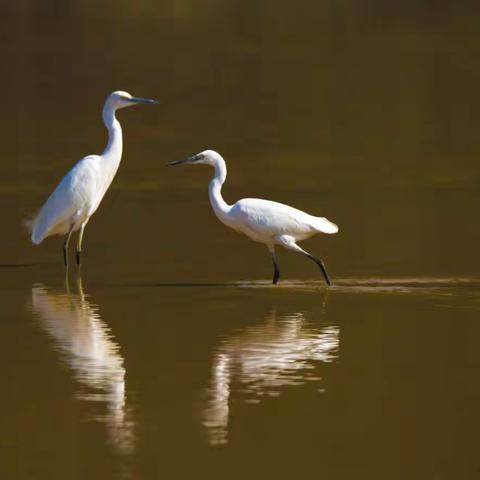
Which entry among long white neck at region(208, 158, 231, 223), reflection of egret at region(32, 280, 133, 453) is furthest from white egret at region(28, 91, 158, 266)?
reflection of egret at region(32, 280, 133, 453)

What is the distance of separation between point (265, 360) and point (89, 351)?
1.04 metres

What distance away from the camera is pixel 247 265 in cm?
1418

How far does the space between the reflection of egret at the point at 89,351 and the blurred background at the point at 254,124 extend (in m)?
1.90

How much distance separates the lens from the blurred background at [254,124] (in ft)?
51.1

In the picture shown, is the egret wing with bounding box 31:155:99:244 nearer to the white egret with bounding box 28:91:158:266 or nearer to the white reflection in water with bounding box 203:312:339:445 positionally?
the white egret with bounding box 28:91:158:266

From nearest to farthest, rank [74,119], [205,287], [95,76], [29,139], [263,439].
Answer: [263,439]
[205,287]
[29,139]
[74,119]
[95,76]

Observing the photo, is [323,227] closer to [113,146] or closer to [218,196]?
[218,196]

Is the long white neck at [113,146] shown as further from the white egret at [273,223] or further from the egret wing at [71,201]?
the white egret at [273,223]

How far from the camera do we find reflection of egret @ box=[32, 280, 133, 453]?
7797 mm

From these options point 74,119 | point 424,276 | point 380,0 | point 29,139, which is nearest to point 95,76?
point 74,119

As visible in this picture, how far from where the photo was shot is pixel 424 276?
13.1 m

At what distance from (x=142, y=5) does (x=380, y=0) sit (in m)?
5.21

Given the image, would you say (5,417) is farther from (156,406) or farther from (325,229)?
(325,229)

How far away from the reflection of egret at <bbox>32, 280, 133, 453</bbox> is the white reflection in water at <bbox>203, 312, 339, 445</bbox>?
40 centimetres
